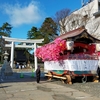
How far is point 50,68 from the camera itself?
18.8 m

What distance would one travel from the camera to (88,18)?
34.8 metres

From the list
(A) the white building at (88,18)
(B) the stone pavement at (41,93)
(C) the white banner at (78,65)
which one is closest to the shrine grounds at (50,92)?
(B) the stone pavement at (41,93)

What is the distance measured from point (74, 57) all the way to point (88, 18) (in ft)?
69.4

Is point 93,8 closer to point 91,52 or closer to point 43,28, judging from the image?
point 43,28

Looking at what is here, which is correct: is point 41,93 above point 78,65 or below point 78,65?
below

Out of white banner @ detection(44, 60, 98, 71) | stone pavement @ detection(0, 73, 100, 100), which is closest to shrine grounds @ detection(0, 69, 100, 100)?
stone pavement @ detection(0, 73, 100, 100)

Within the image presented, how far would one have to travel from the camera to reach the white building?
3341 cm

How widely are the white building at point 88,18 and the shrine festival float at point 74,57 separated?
1527 centimetres

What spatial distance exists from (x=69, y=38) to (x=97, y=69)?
12.1ft

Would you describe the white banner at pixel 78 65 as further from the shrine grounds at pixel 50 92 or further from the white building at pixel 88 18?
the white building at pixel 88 18

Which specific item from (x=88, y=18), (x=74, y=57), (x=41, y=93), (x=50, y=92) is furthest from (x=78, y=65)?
(x=88, y=18)

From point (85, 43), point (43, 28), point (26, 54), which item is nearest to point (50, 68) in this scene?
point (85, 43)

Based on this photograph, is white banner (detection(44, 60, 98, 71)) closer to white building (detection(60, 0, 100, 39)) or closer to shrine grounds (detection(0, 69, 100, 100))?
shrine grounds (detection(0, 69, 100, 100))

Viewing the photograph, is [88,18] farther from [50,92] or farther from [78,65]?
[50,92]
